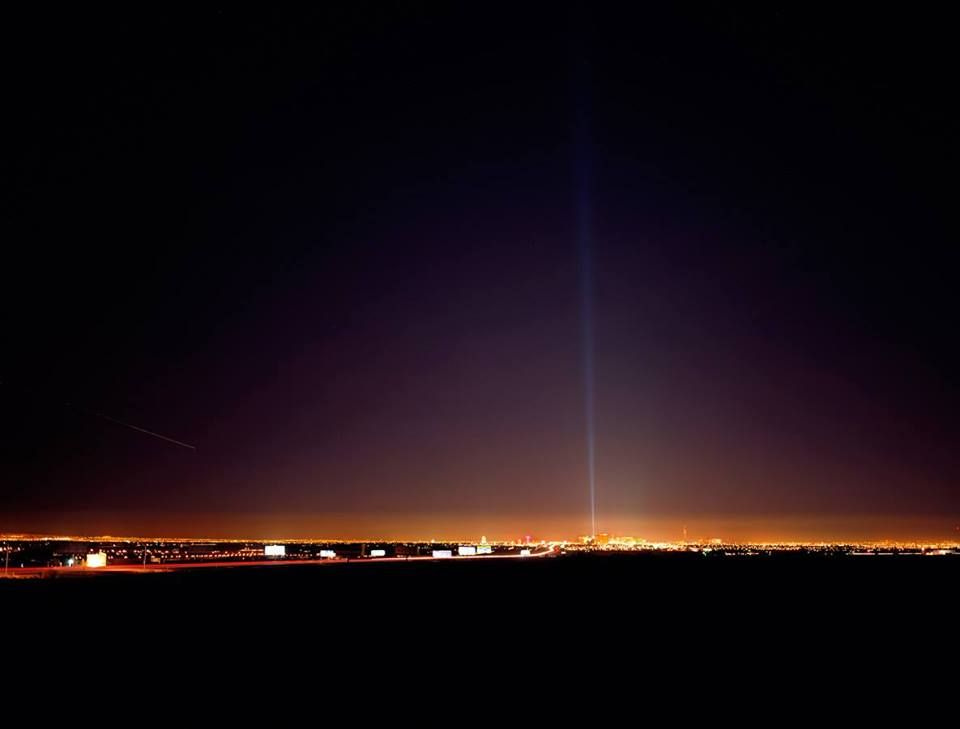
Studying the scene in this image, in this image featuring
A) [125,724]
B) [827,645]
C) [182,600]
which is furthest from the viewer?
[182,600]

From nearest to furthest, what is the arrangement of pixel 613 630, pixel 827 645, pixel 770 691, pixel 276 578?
pixel 770 691, pixel 827 645, pixel 613 630, pixel 276 578

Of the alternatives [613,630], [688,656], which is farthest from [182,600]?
[688,656]

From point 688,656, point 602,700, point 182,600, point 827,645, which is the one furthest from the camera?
point 182,600

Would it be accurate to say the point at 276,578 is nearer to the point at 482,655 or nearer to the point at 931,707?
the point at 482,655

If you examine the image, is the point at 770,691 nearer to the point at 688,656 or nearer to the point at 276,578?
the point at 688,656

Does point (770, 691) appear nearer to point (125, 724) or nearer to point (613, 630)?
point (613, 630)

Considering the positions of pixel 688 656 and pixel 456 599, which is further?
pixel 456 599

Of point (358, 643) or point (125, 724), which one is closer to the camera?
point (125, 724)

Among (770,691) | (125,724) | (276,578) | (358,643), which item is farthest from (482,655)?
(276,578)

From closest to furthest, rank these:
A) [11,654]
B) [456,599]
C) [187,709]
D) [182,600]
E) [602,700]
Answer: [187,709] < [602,700] < [11,654] < [182,600] < [456,599]
